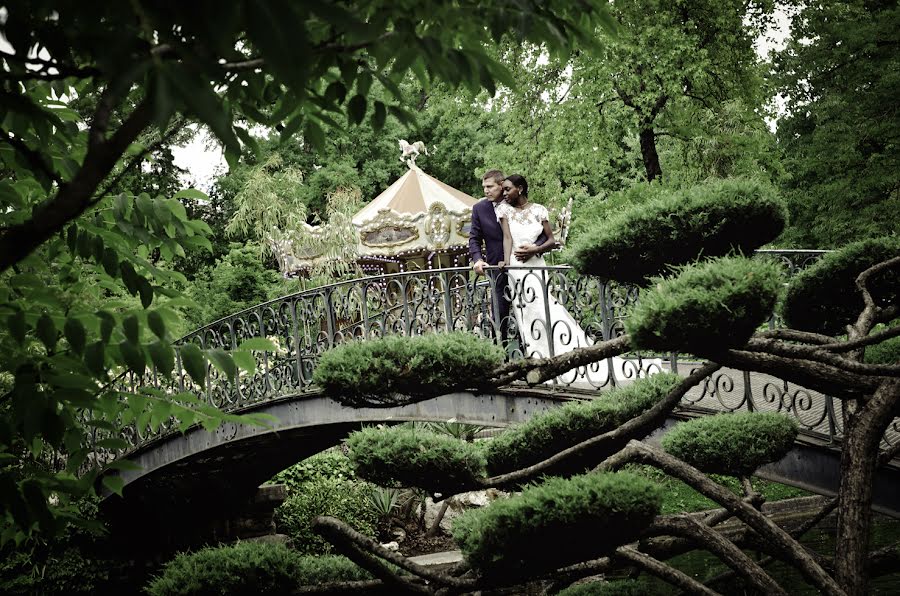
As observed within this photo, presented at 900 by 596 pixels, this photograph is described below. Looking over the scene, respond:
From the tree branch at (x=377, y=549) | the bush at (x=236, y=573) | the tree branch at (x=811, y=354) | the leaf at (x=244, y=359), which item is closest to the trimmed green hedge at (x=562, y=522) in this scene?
the tree branch at (x=377, y=549)

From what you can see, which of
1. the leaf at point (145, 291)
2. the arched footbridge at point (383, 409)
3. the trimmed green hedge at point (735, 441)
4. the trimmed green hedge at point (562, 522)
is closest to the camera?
the leaf at point (145, 291)

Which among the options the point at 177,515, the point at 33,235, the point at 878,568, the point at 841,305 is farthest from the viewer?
the point at 177,515

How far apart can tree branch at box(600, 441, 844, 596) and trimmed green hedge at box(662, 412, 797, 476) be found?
1.32 m

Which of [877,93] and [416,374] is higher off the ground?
[877,93]

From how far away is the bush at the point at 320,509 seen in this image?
16.3 metres

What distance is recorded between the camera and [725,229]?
5125mm

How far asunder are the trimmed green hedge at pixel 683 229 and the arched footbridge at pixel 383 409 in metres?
0.99

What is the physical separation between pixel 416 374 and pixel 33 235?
11.0 feet

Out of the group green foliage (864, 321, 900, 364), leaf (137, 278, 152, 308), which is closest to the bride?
green foliage (864, 321, 900, 364)

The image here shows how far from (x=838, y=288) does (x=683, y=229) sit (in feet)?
5.09

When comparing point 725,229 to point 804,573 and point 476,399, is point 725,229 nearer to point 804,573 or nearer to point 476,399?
point 804,573

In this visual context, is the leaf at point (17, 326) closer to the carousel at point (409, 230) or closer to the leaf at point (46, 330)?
the leaf at point (46, 330)

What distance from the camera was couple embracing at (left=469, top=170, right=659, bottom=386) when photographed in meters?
8.23

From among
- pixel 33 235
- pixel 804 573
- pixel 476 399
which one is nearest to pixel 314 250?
pixel 476 399
